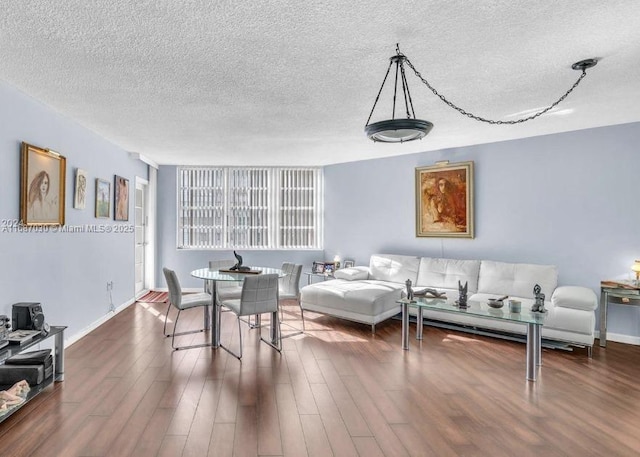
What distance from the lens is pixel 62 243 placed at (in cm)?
405

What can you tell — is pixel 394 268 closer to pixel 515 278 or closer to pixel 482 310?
pixel 515 278

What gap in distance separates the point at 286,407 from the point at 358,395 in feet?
1.96

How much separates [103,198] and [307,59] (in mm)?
3775

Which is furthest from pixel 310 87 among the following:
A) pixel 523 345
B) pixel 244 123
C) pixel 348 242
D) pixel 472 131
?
pixel 348 242

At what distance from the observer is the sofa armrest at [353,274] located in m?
6.06

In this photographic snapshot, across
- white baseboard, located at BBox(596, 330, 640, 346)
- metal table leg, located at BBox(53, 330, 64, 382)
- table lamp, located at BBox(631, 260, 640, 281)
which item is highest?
table lamp, located at BBox(631, 260, 640, 281)

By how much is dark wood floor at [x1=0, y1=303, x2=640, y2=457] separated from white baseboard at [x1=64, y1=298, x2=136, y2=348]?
0.14 metres

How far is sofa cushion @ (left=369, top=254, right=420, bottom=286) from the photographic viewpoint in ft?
19.1

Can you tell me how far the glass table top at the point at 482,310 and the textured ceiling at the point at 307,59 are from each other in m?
2.01

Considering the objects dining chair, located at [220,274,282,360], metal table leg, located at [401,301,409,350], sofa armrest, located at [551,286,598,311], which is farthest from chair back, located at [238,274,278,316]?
sofa armrest, located at [551,286,598,311]

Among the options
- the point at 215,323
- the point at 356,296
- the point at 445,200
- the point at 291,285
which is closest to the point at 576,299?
the point at 445,200

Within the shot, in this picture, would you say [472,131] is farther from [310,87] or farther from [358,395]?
[358,395]

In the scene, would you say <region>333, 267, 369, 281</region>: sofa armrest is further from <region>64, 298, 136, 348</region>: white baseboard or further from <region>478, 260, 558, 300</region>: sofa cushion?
<region>64, 298, 136, 348</region>: white baseboard

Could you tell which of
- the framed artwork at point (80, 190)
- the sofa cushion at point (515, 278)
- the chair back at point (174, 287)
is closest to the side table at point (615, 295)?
the sofa cushion at point (515, 278)
